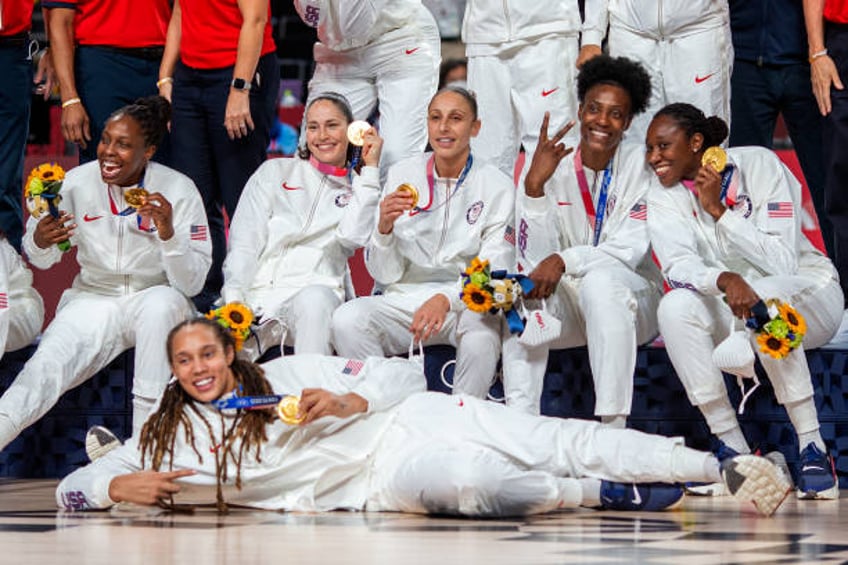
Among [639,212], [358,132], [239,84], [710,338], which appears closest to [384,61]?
[358,132]

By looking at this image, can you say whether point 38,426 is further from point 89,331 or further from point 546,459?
point 546,459

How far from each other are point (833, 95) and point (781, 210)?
786 millimetres

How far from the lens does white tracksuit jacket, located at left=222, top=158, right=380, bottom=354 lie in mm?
6953

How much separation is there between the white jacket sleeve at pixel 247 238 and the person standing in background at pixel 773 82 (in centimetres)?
227

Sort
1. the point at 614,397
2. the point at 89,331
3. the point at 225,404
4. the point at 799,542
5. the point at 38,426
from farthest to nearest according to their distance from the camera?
the point at 38,426, the point at 89,331, the point at 614,397, the point at 225,404, the point at 799,542

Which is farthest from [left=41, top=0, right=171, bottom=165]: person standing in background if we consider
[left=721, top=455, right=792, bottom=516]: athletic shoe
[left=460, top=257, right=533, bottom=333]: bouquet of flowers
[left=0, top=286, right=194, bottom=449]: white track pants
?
[left=721, top=455, right=792, bottom=516]: athletic shoe

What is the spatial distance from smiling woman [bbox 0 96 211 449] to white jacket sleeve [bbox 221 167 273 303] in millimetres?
129

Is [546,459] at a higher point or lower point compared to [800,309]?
lower

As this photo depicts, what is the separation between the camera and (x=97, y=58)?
24.6ft

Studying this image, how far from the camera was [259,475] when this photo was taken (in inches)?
213

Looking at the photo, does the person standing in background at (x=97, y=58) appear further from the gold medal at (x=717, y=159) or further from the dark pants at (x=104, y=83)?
the gold medal at (x=717, y=159)

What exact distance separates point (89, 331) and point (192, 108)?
131 cm

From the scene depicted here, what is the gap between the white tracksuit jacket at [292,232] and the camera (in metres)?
6.95

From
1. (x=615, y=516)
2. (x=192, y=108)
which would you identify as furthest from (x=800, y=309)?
(x=192, y=108)
